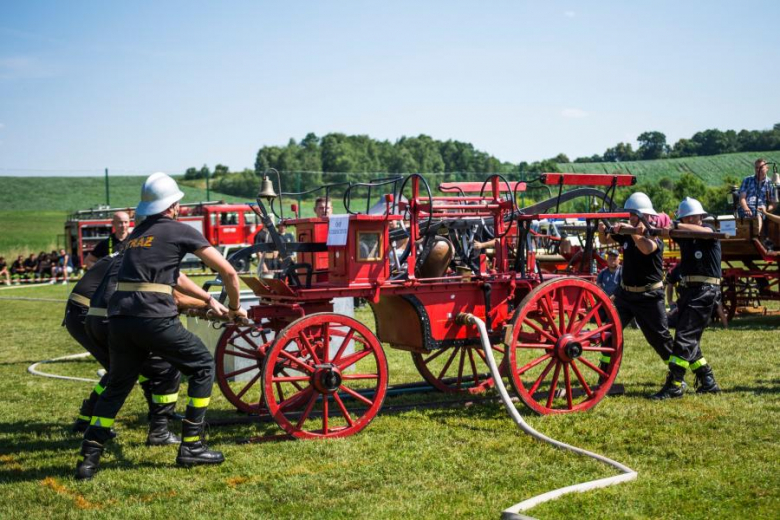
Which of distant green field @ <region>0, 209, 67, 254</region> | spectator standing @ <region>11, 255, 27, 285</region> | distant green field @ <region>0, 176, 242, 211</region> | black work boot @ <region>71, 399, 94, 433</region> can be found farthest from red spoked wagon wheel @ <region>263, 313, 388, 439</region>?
distant green field @ <region>0, 176, 242, 211</region>

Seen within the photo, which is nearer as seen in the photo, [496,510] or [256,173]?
[496,510]

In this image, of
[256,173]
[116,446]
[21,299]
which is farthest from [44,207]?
[116,446]

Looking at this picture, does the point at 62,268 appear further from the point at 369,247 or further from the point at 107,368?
the point at 369,247

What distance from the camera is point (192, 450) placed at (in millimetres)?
5691

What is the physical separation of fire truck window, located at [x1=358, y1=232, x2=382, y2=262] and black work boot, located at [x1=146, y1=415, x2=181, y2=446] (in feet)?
6.45

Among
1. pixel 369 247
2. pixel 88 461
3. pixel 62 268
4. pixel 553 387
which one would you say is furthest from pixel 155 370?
pixel 62 268

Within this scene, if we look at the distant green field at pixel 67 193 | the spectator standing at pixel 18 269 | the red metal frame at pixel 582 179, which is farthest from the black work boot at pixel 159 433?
the distant green field at pixel 67 193

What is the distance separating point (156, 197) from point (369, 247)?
1757mm

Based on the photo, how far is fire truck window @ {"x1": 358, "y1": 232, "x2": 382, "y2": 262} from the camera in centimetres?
657

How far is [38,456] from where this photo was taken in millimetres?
6129

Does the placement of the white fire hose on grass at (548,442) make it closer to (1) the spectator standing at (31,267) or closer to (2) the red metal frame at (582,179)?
(2) the red metal frame at (582,179)

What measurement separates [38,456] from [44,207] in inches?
2269

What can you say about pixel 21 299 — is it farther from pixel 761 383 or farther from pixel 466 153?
pixel 466 153

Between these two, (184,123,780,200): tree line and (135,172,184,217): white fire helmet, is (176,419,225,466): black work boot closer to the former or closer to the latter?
(135,172,184,217): white fire helmet
